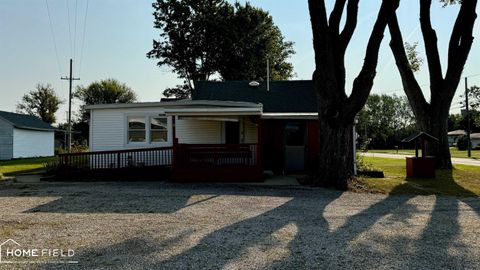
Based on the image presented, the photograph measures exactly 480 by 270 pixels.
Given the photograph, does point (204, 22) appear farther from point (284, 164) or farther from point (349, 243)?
point (349, 243)

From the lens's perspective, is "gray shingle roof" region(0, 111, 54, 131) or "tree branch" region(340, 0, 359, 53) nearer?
"tree branch" region(340, 0, 359, 53)

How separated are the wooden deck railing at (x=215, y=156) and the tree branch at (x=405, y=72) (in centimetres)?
946

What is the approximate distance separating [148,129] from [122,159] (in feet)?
5.31

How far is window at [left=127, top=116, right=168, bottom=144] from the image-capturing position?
16156 millimetres

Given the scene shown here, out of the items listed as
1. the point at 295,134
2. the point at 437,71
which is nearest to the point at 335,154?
the point at 295,134

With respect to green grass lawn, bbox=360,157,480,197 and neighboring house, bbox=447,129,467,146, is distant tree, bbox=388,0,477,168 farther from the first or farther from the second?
neighboring house, bbox=447,129,467,146

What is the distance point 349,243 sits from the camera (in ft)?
18.3

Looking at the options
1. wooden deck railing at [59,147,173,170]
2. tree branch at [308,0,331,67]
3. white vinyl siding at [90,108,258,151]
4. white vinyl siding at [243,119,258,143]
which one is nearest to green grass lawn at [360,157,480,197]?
tree branch at [308,0,331,67]

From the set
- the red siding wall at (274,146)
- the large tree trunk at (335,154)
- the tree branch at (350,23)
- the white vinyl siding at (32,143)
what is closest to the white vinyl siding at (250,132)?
the red siding wall at (274,146)

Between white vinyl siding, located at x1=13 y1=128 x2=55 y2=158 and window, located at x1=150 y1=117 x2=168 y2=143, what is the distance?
21.9m

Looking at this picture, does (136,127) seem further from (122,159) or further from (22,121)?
(22,121)

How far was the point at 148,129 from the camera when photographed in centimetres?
1612

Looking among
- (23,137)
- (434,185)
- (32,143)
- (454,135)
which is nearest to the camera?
(434,185)

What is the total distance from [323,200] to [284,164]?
6.63m
